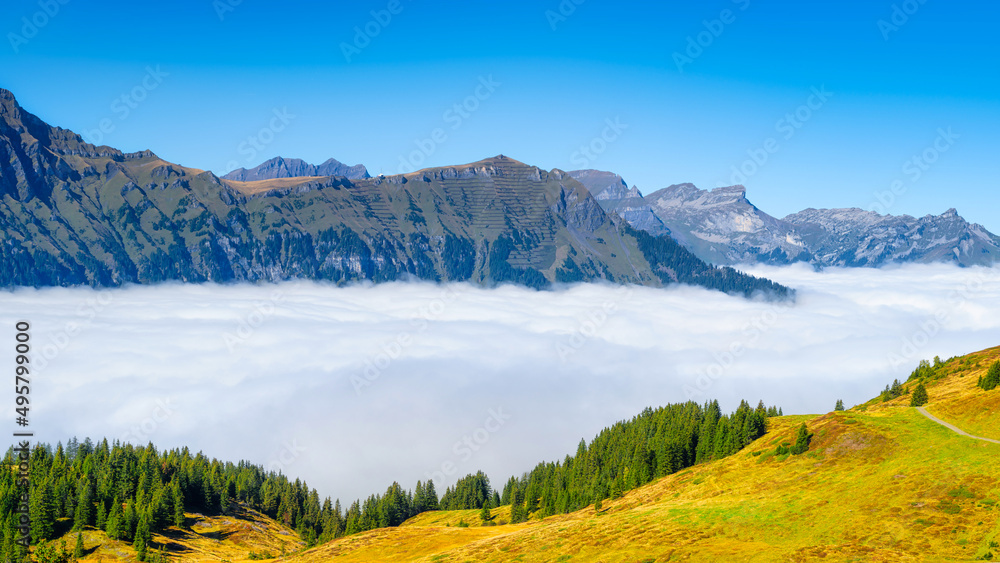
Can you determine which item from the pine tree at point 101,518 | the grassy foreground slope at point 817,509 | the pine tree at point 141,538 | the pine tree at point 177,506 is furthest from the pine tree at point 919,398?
the pine tree at point 101,518

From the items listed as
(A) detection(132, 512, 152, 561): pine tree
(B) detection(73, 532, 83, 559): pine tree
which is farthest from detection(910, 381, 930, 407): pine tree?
(B) detection(73, 532, 83, 559): pine tree

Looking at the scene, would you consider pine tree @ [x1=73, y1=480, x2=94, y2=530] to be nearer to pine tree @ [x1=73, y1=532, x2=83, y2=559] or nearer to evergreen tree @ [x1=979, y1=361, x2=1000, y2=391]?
pine tree @ [x1=73, y1=532, x2=83, y2=559]

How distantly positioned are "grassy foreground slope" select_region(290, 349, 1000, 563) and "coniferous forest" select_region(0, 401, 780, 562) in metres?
18.4

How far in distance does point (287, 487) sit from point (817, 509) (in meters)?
160

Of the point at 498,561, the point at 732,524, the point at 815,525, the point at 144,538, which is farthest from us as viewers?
the point at 144,538

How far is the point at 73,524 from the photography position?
125m

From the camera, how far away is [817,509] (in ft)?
232

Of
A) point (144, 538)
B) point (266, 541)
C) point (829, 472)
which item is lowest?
point (266, 541)

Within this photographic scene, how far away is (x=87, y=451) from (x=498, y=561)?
518 ft

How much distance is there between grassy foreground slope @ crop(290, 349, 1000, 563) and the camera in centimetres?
6028

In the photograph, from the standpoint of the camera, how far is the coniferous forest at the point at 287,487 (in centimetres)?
12131

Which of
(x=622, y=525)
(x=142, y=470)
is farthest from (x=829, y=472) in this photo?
(x=142, y=470)

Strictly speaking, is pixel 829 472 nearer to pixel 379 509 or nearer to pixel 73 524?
pixel 379 509

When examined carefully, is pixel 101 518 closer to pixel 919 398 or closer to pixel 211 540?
pixel 211 540
